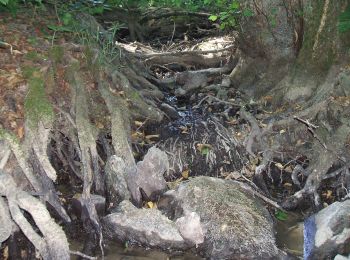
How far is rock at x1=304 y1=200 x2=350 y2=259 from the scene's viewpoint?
414 centimetres

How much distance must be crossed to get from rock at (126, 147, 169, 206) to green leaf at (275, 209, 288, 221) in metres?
1.26

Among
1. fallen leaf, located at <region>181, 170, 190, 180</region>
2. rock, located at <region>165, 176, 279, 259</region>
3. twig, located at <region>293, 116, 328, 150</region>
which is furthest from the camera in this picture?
fallen leaf, located at <region>181, 170, 190, 180</region>

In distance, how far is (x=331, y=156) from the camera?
514 cm

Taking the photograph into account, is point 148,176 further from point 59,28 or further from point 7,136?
point 59,28

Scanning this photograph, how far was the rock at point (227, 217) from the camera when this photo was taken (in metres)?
4.25

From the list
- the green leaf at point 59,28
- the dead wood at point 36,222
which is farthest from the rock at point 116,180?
the green leaf at point 59,28

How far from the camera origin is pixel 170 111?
610 cm

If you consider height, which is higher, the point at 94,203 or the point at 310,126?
the point at 310,126

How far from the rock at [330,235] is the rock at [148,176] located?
1589 millimetres

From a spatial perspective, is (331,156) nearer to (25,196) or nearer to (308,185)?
(308,185)

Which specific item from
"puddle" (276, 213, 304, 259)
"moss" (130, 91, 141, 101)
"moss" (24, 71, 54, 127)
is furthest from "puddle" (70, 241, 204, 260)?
"moss" (130, 91, 141, 101)

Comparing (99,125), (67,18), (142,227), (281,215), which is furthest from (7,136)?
(281,215)

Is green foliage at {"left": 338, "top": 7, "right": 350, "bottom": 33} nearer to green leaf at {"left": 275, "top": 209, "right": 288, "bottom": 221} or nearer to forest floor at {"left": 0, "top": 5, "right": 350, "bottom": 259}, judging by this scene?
forest floor at {"left": 0, "top": 5, "right": 350, "bottom": 259}

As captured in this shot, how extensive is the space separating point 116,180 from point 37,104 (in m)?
1.13
